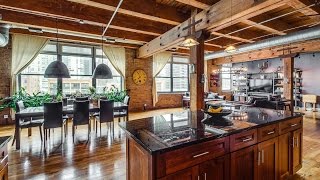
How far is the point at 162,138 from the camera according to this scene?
1554 millimetres

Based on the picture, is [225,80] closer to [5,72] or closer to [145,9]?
[145,9]

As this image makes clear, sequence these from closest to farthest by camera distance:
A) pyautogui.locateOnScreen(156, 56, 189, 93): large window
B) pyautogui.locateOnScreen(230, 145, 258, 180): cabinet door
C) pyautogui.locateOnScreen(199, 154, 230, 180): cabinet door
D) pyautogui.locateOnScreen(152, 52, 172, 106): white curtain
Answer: pyautogui.locateOnScreen(199, 154, 230, 180): cabinet door → pyautogui.locateOnScreen(230, 145, 258, 180): cabinet door → pyautogui.locateOnScreen(152, 52, 172, 106): white curtain → pyautogui.locateOnScreen(156, 56, 189, 93): large window

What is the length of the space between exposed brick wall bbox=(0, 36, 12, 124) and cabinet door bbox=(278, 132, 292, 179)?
292 inches

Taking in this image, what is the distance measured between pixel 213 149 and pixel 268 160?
3.18 ft

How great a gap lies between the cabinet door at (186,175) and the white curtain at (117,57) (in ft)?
21.7

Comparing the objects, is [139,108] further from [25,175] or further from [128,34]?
[25,175]

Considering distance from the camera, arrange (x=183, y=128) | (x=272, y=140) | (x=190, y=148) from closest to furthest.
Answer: (x=190, y=148)
(x=183, y=128)
(x=272, y=140)

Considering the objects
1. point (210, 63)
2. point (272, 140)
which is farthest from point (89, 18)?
point (210, 63)

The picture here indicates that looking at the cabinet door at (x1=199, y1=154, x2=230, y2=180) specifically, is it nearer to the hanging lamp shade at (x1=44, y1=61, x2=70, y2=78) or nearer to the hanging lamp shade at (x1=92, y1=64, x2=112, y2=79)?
the hanging lamp shade at (x1=44, y1=61, x2=70, y2=78)

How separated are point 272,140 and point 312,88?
872 cm

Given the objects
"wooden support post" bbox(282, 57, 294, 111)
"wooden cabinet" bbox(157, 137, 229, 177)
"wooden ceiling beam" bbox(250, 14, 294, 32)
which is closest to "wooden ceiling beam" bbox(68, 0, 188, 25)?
"wooden ceiling beam" bbox(250, 14, 294, 32)

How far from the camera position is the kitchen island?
140cm

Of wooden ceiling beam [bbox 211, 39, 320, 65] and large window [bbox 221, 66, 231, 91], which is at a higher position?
wooden ceiling beam [bbox 211, 39, 320, 65]

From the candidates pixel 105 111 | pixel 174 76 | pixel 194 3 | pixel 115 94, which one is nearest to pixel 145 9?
pixel 194 3
